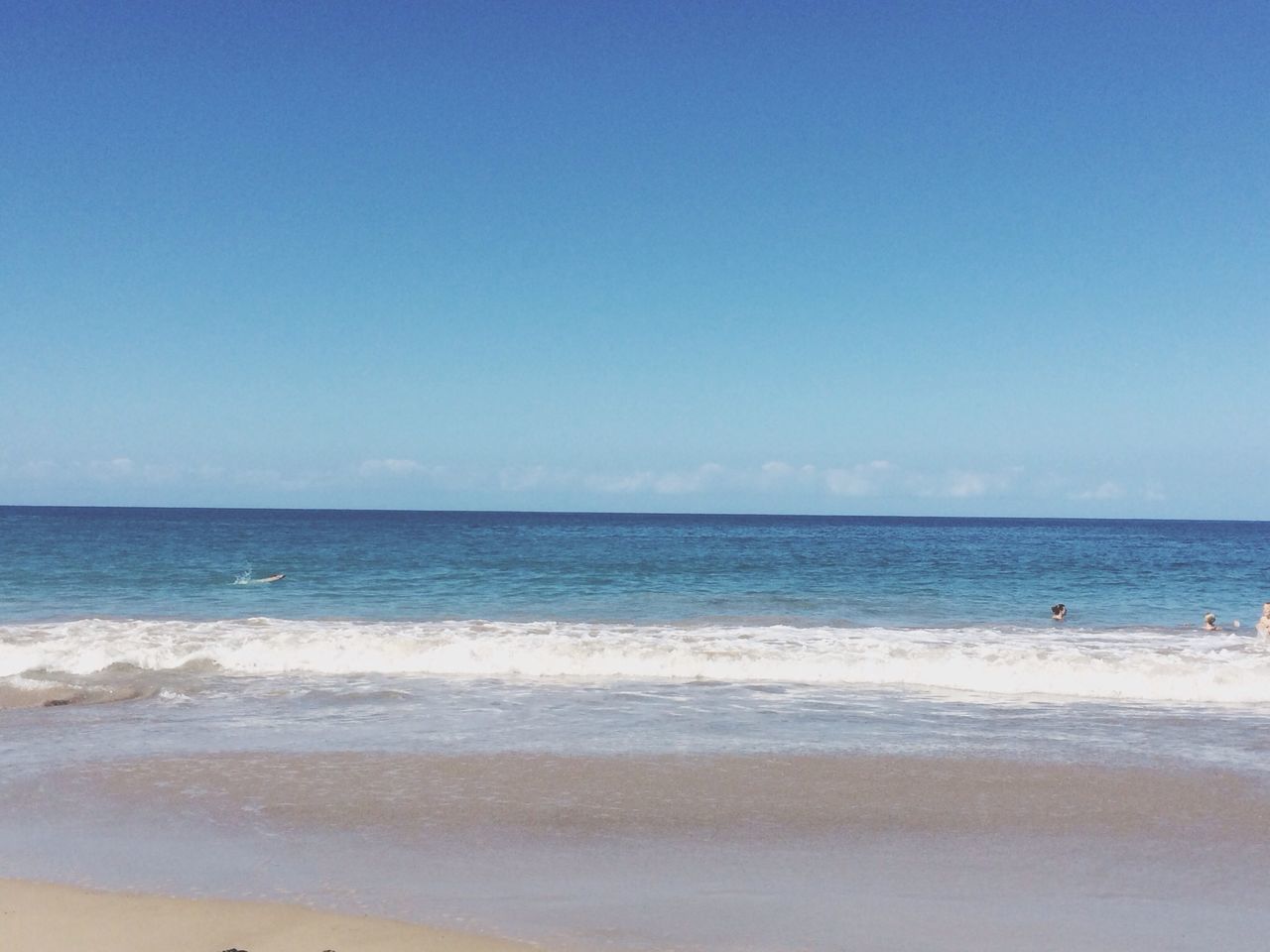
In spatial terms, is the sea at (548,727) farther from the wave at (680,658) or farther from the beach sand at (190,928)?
the beach sand at (190,928)

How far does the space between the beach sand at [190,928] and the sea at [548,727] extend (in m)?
0.30

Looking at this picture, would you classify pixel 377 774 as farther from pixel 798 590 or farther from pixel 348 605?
pixel 798 590

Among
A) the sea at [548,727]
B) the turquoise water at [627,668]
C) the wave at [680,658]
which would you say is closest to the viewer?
the sea at [548,727]

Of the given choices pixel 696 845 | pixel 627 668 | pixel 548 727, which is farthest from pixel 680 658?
pixel 696 845

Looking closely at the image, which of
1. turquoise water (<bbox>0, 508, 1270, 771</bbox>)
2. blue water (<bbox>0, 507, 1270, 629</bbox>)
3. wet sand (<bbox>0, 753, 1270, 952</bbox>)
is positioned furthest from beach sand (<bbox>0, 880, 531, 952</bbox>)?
blue water (<bbox>0, 507, 1270, 629</bbox>)

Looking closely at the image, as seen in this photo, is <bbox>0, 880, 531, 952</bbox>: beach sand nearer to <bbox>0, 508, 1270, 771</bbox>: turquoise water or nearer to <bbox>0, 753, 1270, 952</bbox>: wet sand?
<bbox>0, 753, 1270, 952</bbox>: wet sand

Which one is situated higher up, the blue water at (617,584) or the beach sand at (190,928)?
the beach sand at (190,928)

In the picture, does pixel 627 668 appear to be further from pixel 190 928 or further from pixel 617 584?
pixel 617 584

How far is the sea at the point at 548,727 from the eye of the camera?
6859 mm

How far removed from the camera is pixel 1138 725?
1233cm

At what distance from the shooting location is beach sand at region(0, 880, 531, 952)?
575 cm

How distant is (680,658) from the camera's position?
16641 millimetres

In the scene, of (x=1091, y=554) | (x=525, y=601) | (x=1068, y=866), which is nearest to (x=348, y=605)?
(x=525, y=601)

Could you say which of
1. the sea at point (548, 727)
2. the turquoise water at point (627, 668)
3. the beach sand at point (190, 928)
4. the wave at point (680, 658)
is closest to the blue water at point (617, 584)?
the turquoise water at point (627, 668)
